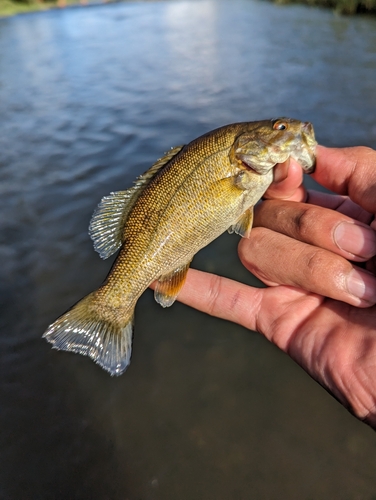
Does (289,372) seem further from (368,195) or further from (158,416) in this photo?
(368,195)

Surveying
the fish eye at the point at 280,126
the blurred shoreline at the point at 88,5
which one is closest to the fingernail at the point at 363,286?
the fish eye at the point at 280,126

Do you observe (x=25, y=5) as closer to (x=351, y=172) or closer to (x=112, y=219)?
(x=112, y=219)

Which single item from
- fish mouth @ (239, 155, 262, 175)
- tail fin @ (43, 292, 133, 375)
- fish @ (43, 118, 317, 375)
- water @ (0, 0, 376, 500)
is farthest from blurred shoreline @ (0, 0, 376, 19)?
tail fin @ (43, 292, 133, 375)

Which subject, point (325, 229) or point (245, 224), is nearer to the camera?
point (325, 229)

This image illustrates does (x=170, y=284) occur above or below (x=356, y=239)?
below

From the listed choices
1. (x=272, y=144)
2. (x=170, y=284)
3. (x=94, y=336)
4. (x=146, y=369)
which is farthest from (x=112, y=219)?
(x=146, y=369)

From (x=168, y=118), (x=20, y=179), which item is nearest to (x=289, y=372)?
(x=20, y=179)

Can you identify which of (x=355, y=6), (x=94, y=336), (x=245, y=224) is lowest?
(x=94, y=336)
